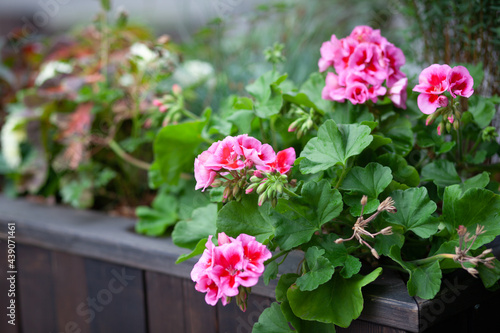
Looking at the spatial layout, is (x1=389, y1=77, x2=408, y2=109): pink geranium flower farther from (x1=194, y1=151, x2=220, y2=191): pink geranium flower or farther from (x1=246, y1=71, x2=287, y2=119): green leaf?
(x1=194, y1=151, x2=220, y2=191): pink geranium flower

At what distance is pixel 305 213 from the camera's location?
1.97 feet

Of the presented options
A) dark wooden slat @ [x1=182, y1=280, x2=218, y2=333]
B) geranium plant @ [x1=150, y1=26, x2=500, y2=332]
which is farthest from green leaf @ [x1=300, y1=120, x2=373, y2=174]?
dark wooden slat @ [x1=182, y1=280, x2=218, y2=333]

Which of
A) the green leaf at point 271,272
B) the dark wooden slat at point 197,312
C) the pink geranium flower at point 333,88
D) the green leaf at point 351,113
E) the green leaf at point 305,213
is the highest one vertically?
the pink geranium flower at point 333,88

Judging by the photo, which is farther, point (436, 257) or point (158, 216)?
point (158, 216)

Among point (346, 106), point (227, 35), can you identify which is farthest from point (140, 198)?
point (227, 35)

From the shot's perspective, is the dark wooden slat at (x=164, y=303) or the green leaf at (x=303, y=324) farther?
the dark wooden slat at (x=164, y=303)

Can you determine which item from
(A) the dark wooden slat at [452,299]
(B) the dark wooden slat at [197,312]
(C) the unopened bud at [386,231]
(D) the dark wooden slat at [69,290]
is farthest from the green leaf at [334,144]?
(D) the dark wooden slat at [69,290]

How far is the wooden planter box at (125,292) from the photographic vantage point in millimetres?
624

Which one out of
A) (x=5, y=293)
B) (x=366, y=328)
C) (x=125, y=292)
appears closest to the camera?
(x=366, y=328)

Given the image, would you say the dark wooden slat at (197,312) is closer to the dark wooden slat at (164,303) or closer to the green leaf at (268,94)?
the dark wooden slat at (164,303)

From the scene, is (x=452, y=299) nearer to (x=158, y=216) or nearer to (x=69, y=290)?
(x=158, y=216)

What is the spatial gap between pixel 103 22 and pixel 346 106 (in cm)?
82

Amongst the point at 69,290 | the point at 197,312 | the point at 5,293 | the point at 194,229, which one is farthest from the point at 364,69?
the point at 5,293

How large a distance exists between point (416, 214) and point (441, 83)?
6.8 inches
